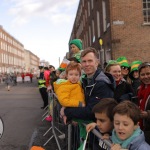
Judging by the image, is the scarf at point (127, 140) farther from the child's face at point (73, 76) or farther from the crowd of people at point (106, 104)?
the child's face at point (73, 76)

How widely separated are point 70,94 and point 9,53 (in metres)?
107

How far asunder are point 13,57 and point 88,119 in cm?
11362

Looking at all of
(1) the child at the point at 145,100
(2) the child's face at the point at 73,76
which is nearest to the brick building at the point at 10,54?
(2) the child's face at the point at 73,76

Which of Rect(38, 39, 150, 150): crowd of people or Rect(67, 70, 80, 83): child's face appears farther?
Rect(67, 70, 80, 83): child's face

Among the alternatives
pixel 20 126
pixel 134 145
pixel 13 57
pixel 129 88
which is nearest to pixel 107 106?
pixel 134 145

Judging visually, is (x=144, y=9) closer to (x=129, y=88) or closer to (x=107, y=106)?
(x=129, y=88)

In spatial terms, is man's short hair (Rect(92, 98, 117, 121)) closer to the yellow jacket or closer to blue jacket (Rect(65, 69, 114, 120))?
blue jacket (Rect(65, 69, 114, 120))

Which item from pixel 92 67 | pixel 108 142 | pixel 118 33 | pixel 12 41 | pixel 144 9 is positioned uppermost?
pixel 12 41

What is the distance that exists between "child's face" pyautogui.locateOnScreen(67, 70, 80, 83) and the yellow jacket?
0.31 feet

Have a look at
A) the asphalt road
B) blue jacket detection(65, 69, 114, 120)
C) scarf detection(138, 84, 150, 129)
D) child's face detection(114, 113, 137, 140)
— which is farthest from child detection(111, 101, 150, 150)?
the asphalt road

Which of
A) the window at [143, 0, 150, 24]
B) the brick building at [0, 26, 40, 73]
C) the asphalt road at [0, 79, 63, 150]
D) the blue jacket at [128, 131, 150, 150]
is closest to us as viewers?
the blue jacket at [128, 131, 150, 150]

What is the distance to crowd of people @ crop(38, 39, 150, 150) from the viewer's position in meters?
2.37

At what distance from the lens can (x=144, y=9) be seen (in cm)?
1714

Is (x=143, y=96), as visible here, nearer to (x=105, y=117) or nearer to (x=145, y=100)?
(x=145, y=100)
